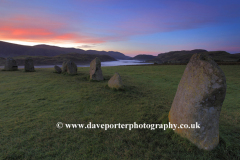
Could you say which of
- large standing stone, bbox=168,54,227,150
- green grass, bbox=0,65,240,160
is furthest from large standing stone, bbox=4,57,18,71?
large standing stone, bbox=168,54,227,150

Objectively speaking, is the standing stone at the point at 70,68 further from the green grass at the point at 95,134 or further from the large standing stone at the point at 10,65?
the large standing stone at the point at 10,65

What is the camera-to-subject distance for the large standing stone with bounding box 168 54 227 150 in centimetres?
319

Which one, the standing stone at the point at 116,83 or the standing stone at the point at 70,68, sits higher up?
the standing stone at the point at 70,68

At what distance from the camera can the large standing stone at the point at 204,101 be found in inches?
125

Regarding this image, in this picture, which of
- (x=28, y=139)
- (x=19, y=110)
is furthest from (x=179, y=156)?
(x=19, y=110)

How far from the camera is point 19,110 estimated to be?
574 cm

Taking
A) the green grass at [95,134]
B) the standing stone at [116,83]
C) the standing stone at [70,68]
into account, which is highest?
the standing stone at [70,68]

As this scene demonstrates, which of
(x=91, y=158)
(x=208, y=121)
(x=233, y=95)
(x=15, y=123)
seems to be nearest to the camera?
(x=91, y=158)

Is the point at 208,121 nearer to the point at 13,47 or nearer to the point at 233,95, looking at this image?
A: the point at 233,95

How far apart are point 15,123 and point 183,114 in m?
5.99

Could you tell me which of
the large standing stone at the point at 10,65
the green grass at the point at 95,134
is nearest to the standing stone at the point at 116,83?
the green grass at the point at 95,134

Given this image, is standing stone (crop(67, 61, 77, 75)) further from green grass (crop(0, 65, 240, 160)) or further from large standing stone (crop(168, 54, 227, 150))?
large standing stone (crop(168, 54, 227, 150))

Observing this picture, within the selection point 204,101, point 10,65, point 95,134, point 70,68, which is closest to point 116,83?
point 95,134

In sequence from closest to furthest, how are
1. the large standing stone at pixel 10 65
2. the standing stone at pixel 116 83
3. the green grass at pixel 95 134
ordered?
the green grass at pixel 95 134
the standing stone at pixel 116 83
the large standing stone at pixel 10 65
